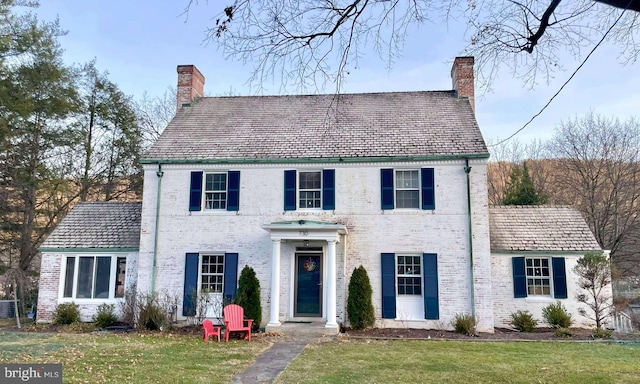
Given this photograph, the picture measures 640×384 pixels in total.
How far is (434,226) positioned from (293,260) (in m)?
4.74

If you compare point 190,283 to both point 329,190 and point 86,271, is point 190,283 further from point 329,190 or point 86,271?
point 329,190

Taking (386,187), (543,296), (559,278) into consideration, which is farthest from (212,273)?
(559,278)

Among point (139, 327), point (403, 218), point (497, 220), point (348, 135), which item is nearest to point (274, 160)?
point (348, 135)

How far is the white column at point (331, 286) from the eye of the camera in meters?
14.4

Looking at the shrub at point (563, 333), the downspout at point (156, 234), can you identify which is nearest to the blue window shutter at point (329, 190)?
the downspout at point (156, 234)

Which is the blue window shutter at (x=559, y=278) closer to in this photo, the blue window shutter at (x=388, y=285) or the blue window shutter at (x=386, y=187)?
the blue window shutter at (x=388, y=285)

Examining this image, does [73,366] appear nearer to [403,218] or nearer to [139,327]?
[139,327]

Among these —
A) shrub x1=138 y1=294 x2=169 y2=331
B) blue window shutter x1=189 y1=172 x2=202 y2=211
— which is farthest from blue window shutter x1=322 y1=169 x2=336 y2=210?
shrub x1=138 y1=294 x2=169 y2=331

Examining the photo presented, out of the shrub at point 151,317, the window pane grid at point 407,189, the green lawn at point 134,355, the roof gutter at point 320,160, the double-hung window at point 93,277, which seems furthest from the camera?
the double-hung window at point 93,277

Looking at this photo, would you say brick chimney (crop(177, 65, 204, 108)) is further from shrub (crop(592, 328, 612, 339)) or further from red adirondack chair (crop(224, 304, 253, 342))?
shrub (crop(592, 328, 612, 339))

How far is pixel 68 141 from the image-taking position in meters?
24.8

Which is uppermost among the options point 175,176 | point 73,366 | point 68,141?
point 68,141

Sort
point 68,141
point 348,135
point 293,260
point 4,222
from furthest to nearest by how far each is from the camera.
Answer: point 68,141 → point 4,222 → point 348,135 → point 293,260

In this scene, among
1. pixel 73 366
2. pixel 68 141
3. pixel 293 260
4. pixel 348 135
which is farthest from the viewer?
pixel 68 141
